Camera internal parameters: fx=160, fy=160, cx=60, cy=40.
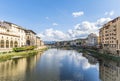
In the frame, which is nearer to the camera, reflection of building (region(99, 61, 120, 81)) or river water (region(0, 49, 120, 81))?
river water (region(0, 49, 120, 81))

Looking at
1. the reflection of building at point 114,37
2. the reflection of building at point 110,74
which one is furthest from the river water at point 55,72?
the reflection of building at point 114,37

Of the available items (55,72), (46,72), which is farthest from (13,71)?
(55,72)

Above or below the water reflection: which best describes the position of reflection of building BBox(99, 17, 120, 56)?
above

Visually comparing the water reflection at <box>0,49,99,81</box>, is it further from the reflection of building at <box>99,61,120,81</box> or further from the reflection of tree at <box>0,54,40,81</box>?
the reflection of building at <box>99,61,120,81</box>

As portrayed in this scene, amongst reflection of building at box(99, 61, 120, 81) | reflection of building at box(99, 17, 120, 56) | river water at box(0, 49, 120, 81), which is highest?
reflection of building at box(99, 17, 120, 56)

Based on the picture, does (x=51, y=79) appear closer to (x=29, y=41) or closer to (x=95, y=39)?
(x=29, y=41)

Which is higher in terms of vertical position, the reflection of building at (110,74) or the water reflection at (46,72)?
the water reflection at (46,72)

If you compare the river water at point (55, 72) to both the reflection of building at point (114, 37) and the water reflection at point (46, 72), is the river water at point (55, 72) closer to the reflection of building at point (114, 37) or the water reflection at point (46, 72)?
the water reflection at point (46, 72)

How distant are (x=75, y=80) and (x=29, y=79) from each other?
6.98 metres

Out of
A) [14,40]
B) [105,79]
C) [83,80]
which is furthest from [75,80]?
[14,40]

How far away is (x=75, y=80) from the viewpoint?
24672mm

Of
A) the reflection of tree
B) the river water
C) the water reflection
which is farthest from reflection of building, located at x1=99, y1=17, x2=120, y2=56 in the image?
the reflection of tree

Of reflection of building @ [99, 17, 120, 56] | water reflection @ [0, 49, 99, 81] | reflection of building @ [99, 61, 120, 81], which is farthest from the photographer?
reflection of building @ [99, 17, 120, 56]

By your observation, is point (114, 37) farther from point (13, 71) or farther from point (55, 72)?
point (13, 71)
